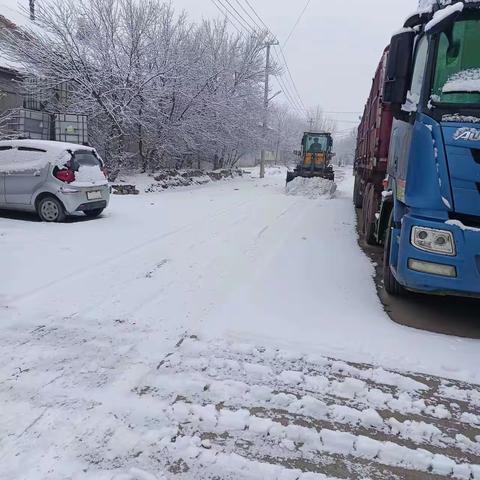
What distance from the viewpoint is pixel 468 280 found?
13.9 feet

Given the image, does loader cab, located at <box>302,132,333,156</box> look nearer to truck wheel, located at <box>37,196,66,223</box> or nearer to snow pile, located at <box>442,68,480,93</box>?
truck wheel, located at <box>37,196,66,223</box>

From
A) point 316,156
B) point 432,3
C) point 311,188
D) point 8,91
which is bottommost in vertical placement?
point 311,188

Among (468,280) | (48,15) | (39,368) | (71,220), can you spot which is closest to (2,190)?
(71,220)

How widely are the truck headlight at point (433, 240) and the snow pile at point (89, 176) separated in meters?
7.45

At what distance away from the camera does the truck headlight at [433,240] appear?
→ 13.9 feet

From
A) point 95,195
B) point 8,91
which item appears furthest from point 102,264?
point 8,91

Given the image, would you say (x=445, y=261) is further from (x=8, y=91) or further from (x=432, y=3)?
(x=8, y=91)

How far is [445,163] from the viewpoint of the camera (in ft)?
13.7

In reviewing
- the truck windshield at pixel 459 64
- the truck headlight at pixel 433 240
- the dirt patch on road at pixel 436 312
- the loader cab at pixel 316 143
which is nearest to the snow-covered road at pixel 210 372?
the dirt patch on road at pixel 436 312

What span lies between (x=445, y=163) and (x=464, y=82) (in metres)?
0.81

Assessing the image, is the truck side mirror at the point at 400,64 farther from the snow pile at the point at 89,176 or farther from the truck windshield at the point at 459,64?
the snow pile at the point at 89,176

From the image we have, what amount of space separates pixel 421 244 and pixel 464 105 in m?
1.34

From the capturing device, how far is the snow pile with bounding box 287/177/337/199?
19528mm

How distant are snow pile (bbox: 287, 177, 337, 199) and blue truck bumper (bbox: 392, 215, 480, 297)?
48.5 ft
